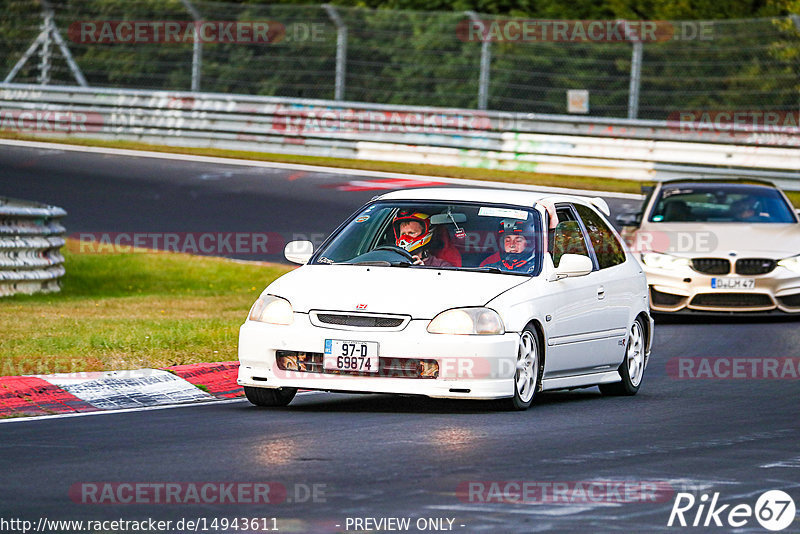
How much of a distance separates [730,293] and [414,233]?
22.0 feet

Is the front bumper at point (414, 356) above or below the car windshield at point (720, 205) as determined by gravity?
below

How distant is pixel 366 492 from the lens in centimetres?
709

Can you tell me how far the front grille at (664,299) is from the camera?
1684 centimetres

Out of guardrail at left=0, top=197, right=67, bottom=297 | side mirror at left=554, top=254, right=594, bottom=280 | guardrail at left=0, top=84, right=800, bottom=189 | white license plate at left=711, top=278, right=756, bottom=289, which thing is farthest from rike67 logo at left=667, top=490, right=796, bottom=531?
guardrail at left=0, top=84, right=800, bottom=189

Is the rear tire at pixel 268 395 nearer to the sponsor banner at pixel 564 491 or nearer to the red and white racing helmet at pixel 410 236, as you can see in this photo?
the red and white racing helmet at pixel 410 236

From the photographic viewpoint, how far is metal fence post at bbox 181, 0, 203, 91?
30.9 metres

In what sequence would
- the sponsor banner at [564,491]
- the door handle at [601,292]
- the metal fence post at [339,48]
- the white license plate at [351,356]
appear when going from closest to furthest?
the sponsor banner at [564,491]
the white license plate at [351,356]
the door handle at [601,292]
the metal fence post at [339,48]

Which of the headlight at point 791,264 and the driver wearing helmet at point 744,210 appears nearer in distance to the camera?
the headlight at point 791,264

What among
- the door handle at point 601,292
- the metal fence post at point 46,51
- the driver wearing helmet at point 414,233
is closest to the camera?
the driver wearing helmet at point 414,233

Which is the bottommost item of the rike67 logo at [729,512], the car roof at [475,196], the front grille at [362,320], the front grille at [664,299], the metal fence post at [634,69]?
the front grille at [664,299]

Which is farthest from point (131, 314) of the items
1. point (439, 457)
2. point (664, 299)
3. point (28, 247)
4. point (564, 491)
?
point (564, 491)

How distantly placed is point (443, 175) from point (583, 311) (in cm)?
1832

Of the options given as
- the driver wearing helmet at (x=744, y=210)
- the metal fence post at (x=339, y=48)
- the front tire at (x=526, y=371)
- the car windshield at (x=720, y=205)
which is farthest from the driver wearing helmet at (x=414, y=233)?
the metal fence post at (x=339, y=48)

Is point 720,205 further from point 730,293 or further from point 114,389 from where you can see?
point 114,389
